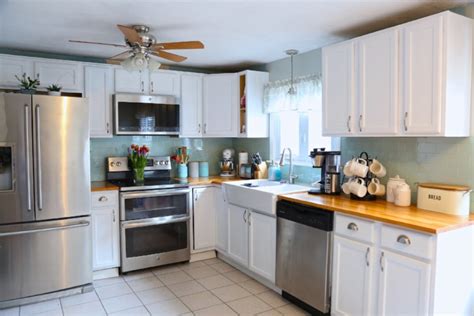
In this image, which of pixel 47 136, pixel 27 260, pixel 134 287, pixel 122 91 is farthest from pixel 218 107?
pixel 27 260

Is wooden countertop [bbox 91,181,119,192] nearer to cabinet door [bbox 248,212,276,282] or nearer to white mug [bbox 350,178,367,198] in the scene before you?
cabinet door [bbox 248,212,276,282]

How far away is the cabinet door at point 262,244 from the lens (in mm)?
3139

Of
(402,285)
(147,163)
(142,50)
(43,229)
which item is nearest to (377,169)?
(402,285)

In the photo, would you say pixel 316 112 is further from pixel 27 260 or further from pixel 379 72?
pixel 27 260

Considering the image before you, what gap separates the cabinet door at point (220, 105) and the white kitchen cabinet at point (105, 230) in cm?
145

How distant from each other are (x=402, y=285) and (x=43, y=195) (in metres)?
2.84

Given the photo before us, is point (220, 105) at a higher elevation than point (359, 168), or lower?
higher

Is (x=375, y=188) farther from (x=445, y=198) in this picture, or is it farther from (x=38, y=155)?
(x=38, y=155)

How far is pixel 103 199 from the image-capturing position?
3.45 m

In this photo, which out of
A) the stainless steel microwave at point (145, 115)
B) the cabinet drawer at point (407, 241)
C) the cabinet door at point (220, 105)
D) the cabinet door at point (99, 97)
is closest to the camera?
the cabinet drawer at point (407, 241)

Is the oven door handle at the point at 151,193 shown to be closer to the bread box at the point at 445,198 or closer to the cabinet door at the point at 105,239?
the cabinet door at the point at 105,239

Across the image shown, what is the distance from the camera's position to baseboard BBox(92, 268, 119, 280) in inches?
138

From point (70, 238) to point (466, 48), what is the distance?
3435mm

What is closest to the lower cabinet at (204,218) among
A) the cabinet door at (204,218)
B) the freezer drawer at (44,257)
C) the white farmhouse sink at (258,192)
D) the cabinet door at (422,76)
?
the cabinet door at (204,218)
